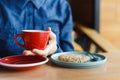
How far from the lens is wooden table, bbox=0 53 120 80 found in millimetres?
736

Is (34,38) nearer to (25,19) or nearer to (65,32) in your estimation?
(25,19)

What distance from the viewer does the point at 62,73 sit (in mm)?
775

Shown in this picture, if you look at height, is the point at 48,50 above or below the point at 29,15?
below

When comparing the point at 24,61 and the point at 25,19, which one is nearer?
the point at 24,61

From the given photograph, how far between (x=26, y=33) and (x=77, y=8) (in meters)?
2.26

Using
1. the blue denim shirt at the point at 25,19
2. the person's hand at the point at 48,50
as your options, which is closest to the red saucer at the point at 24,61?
the person's hand at the point at 48,50

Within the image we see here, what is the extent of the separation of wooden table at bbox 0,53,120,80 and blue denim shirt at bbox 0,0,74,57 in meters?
0.33

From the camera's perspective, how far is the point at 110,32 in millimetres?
2541

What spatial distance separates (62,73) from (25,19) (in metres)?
0.46

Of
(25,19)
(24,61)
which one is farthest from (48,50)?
(25,19)

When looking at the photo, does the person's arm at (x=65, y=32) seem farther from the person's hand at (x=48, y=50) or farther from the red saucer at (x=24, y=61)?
the red saucer at (x=24, y=61)

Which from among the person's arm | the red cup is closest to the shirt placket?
the person's arm

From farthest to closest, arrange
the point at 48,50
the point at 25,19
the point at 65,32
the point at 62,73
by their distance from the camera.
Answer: the point at 65,32 < the point at 25,19 < the point at 48,50 < the point at 62,73

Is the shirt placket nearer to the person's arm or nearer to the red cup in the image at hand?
the person's arm
